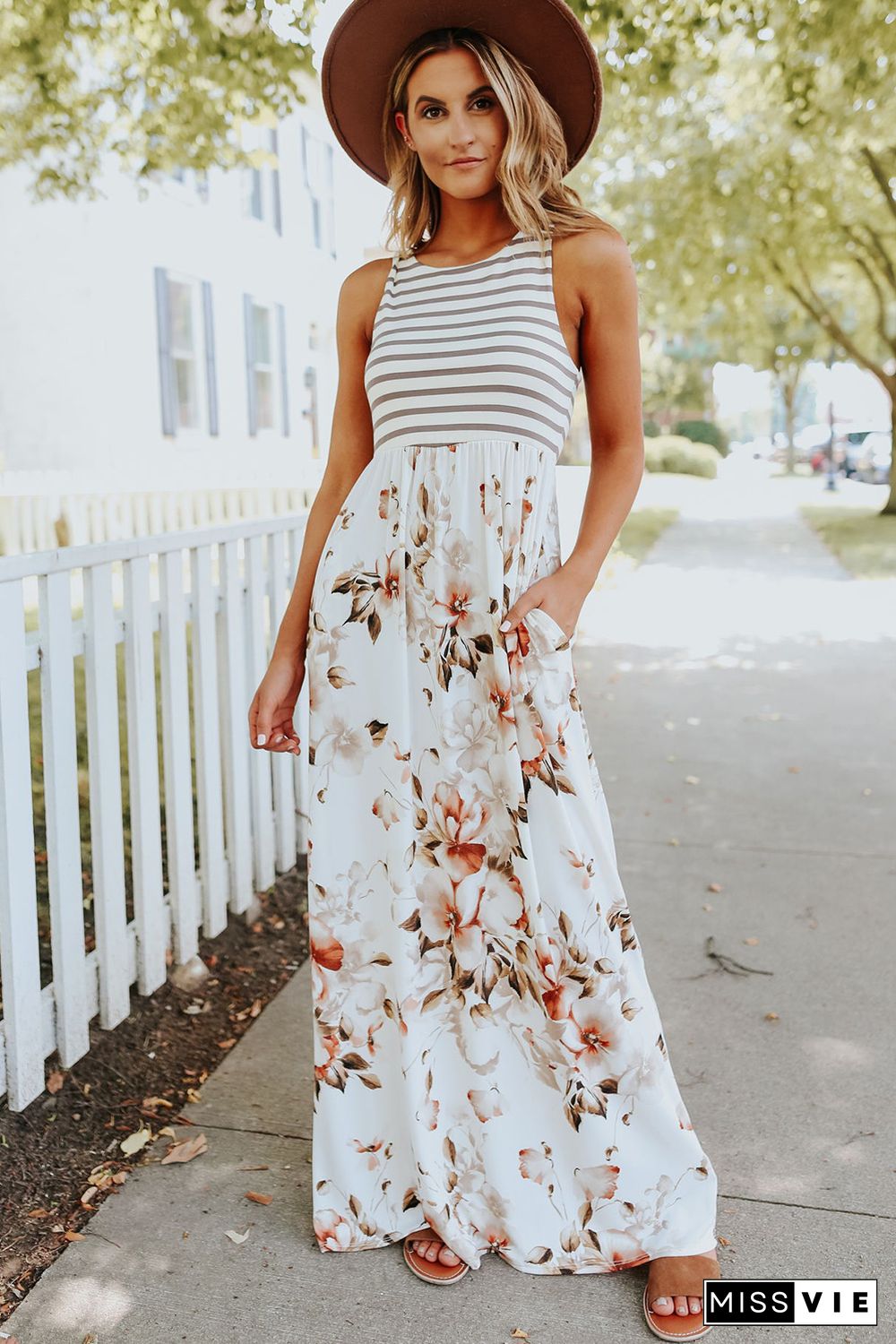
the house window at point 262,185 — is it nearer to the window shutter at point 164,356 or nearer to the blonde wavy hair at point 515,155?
the window shutter at point 164,356

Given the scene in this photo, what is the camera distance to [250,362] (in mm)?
15414

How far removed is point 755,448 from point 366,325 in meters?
79.2

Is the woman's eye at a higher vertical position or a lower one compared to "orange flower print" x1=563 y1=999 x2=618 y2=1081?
higher

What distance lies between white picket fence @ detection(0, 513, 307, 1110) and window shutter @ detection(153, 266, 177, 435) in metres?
9.64

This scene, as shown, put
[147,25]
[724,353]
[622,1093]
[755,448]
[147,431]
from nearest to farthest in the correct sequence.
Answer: [622,1093], [147,25], [147,431], [724,353], [755,448]

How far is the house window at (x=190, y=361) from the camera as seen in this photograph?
44.4 ft

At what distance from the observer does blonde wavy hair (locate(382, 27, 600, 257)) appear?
215cm

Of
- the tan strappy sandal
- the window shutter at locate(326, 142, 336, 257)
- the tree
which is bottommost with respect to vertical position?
the tan strappy sandal

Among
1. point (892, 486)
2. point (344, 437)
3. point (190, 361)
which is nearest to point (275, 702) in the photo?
point (344, 437)

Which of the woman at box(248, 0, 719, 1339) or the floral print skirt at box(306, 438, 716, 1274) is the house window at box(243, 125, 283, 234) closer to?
the woman at box(248, 0, 719, 1339)

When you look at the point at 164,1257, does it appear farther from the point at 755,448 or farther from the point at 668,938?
the point at 755,448

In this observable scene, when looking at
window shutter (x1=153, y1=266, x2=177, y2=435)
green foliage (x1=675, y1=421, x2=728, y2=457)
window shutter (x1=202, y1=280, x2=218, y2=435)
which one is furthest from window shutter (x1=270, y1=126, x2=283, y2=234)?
green foliage (x1=675, y1=421, x2=728, y2=457)

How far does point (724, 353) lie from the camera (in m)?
22.8

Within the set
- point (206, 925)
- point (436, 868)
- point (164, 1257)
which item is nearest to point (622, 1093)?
point (436, 868)
